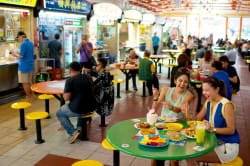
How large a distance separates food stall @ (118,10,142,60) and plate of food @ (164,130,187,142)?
1153cm

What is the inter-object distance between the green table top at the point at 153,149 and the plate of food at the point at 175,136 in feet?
0.23

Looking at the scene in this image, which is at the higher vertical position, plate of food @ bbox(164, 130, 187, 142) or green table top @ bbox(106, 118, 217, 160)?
plate of food @ bbox(164, 130, 187, 142)

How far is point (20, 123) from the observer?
16.8 ft

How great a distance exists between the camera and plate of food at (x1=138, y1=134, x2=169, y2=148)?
7.85 feet

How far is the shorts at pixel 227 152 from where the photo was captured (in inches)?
107

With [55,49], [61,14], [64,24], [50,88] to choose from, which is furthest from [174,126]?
[64,24]

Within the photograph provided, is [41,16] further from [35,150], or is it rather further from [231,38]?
[231,38]

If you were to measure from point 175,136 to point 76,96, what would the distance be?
7.10ft

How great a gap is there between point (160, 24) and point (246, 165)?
18910 millimetres

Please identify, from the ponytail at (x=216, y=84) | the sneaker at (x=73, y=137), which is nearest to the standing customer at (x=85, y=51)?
the sneaker at (x=73, y=137)

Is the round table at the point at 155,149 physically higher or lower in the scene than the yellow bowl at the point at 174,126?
lower

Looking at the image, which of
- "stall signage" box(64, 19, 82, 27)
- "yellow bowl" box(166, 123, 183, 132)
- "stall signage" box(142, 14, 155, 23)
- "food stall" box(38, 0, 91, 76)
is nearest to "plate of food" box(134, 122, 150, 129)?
"yellow bowl" box(166, 123, 183, 132)

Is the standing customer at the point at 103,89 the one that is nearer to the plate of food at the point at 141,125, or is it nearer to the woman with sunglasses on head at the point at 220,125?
the plate of food at the point at 141,125

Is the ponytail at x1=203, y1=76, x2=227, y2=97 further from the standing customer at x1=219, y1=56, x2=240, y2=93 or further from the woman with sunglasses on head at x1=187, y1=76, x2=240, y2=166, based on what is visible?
the standing customer at x1=219, y1=56, x2=240, y2=93
